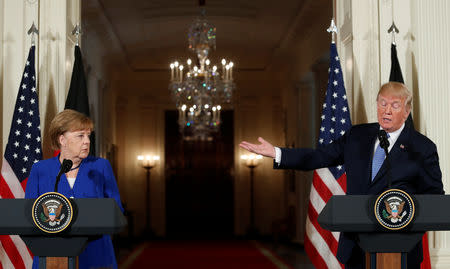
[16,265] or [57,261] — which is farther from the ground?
[57,261]

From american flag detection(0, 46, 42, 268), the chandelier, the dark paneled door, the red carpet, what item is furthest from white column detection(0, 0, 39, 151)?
the dark paneled door

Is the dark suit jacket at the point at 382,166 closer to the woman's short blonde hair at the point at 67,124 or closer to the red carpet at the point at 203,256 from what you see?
the woman's short blonde hair at the point at 67,124

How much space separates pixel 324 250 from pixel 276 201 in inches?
469

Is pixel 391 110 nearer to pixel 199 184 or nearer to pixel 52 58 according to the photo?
pixel 52 58

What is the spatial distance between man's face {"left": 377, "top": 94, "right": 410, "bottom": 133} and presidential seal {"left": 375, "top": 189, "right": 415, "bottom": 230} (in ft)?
2.20

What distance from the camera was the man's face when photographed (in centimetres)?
362

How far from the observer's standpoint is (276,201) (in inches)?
685

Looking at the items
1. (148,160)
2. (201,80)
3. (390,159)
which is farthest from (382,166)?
(148,160)

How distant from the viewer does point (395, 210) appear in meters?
3.05

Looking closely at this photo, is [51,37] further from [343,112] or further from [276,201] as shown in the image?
[276,201]

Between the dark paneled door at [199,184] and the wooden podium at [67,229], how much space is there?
14.5 metres

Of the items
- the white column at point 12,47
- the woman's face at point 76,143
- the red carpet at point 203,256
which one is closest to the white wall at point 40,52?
the white column at point 12,47

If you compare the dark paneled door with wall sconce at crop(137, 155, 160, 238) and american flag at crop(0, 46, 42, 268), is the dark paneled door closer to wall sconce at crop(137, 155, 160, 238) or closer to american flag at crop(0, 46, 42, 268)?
wall sconce at crop(137, 155, 160, 238)

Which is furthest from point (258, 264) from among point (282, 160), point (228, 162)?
point (282, 160)
